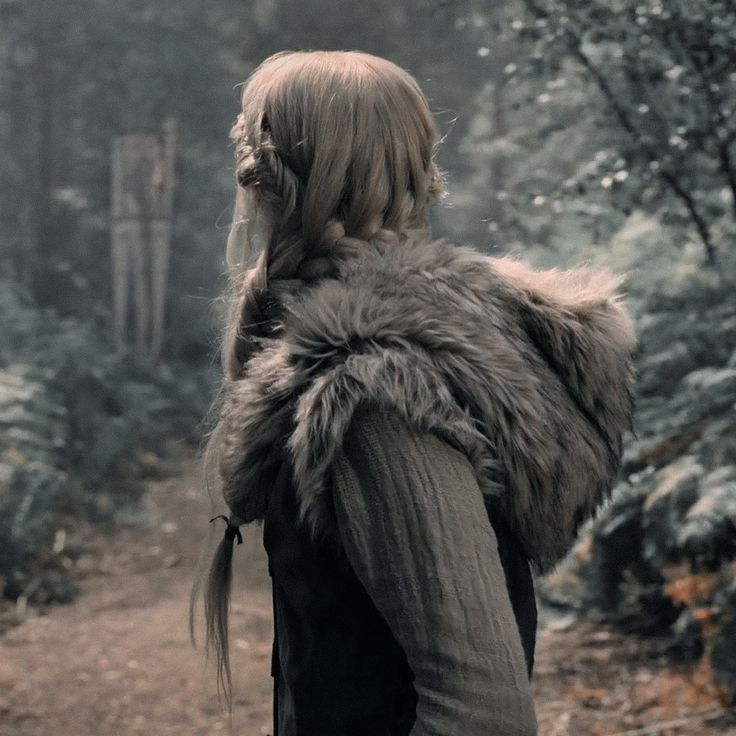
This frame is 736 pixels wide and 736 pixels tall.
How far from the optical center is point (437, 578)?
143cm

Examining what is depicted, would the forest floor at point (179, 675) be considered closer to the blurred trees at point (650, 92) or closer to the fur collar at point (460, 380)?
the blurred trees at point (650, 92)

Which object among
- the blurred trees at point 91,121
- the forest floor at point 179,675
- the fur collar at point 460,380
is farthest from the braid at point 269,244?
the blurred trees at point 91,121

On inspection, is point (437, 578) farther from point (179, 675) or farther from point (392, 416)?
point (179, 675)

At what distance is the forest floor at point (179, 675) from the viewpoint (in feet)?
15.5

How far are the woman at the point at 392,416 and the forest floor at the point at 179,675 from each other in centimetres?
292

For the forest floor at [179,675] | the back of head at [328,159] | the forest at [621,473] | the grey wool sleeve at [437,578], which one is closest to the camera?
the grey wool sleeve at [437,578]

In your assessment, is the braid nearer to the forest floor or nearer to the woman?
the woman

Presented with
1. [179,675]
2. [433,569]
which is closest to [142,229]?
[179,675]

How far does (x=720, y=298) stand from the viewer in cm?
641

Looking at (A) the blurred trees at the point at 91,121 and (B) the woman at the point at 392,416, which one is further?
(A) the blurred trees at the point at 91,121

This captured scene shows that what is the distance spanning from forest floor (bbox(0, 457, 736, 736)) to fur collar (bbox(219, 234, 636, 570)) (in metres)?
2.99

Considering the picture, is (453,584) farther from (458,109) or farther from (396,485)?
(458,109)

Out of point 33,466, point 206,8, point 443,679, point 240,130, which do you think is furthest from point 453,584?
point 206,8

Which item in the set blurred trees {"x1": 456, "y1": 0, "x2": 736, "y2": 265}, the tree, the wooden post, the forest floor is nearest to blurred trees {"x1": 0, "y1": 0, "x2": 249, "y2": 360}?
the wooden post
